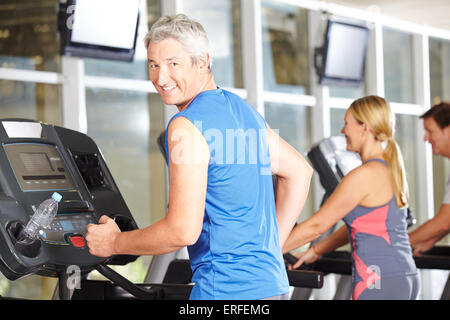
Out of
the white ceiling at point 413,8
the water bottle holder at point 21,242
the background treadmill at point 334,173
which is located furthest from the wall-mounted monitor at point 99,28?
the white ceiling at point 413,8

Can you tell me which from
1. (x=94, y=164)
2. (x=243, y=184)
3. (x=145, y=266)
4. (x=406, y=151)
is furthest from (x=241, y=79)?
(x=243, y=184)

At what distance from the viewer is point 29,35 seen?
12.0ft

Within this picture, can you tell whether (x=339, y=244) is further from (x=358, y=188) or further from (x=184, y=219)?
(x=184, y=219)

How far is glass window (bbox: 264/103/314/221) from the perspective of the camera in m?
5.12

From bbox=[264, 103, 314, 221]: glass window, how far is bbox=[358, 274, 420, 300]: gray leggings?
285 centimetres

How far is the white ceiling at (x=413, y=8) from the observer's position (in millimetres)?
5402

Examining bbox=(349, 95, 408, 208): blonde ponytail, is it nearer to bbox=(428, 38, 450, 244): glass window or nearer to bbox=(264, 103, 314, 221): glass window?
bbox=(264, 103, 314, 221): glass window

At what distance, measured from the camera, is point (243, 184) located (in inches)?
57.1

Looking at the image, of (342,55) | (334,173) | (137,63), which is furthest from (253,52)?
(334,173)

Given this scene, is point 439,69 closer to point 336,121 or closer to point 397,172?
point 336,121

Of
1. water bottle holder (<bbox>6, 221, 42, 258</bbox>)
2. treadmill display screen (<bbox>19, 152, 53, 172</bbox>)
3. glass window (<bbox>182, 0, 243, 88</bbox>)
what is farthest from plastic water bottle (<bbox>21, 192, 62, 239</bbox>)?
glass window (<bbox>182, 0, 243, 88</bbox>)

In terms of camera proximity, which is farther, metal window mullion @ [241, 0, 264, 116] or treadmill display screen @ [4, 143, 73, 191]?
metal window mullion @ [241, 0, 264, 116]

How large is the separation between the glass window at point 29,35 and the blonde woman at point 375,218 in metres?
2.00

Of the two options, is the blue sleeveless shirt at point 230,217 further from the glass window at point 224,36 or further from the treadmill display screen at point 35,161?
the glass window at point 224,36
